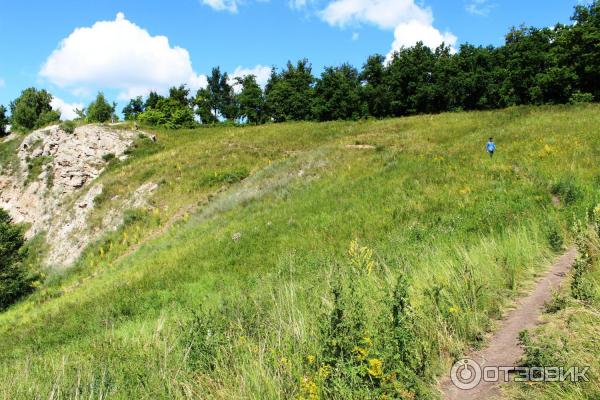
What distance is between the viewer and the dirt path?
13.5 feet

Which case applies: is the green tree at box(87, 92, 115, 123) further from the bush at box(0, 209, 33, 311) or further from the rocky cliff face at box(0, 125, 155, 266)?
the bush at box(0, 209, 33, 311)

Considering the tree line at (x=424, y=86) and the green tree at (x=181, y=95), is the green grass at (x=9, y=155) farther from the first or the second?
the green tree at (x=181, y=95)

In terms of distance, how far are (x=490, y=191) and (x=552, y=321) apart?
36.7 feet

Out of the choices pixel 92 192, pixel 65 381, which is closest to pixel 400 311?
pixel 65 381

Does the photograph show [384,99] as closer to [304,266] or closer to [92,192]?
[92,192]

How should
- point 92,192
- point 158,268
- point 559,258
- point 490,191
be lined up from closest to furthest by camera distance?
point 559,258
point 490,191
point 158,268
point 92,192

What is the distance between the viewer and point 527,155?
1953 cm

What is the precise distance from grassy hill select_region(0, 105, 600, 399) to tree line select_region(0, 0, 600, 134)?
2985 cm

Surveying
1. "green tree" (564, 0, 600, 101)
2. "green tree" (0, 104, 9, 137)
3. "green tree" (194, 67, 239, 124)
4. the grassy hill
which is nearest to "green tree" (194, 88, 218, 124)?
"green tree" (194, 67, 239, 124)

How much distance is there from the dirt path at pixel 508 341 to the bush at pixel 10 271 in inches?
1078

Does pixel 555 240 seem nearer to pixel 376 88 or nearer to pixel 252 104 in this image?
pixel 376 88

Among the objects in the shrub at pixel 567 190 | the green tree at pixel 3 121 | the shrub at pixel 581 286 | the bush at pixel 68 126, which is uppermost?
the green tree at pixel 3 121

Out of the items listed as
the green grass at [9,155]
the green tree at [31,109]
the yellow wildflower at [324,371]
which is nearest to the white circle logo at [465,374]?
the yellow wildflower at [324,371]

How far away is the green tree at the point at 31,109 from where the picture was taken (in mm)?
83562
